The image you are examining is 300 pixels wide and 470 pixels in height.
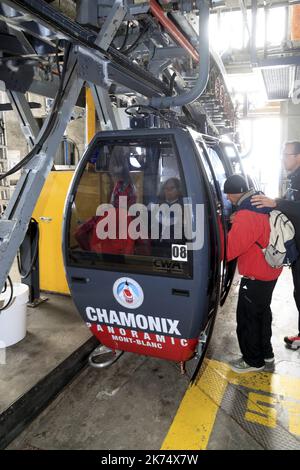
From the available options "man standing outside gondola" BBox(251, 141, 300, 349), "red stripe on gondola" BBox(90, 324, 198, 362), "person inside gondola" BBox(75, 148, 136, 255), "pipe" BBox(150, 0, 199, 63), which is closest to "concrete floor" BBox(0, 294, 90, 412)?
"red stripe on gondola" BBox(90, 324, 198, 362)

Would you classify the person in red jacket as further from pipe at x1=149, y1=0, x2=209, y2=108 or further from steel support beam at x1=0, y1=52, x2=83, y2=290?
steel support beam at x1=0, y1=52, x2=83, y2=290

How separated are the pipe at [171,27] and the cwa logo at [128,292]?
1.78m

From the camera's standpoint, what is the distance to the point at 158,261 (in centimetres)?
234

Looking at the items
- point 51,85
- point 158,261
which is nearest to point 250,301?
point 158,261

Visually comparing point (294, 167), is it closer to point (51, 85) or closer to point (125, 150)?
point (125, 150)

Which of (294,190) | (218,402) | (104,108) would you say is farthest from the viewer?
(294,190)

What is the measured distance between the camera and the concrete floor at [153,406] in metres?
2.27

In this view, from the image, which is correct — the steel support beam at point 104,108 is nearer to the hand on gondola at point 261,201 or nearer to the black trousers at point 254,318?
the hand on gondola at point 261,201

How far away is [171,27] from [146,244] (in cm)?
157

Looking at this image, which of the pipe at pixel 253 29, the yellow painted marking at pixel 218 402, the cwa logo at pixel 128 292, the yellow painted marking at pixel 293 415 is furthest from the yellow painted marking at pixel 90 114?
the yellow painted marking at pixel 293 415

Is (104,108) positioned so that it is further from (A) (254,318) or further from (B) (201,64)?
(A) (254,318)

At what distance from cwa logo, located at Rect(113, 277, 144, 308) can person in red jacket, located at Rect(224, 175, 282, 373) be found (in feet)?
2.53

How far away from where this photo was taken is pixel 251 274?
286 cm

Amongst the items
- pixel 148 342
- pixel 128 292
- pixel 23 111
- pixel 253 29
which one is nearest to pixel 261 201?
pixel 128 292
